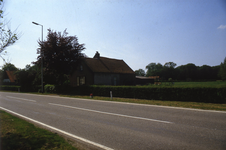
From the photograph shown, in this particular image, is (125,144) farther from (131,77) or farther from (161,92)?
(131,77)

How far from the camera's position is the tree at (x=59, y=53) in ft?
84.6

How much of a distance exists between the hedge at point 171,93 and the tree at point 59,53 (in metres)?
8.18

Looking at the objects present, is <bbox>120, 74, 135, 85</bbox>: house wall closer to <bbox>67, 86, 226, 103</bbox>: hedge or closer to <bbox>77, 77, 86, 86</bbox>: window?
<bbox>77, 77, 86, 86</bbox>: window

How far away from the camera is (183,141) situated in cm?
490

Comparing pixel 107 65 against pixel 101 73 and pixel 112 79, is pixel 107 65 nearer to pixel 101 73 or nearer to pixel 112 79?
pixel 112 79

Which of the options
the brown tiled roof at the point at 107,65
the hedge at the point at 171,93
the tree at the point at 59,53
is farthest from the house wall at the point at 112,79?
the hedge at the point at 171,93

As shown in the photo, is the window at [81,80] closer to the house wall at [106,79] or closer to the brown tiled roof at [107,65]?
the house wall at [106,79]

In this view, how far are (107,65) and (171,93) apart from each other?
2194 centimetres

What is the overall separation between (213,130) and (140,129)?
2623 millimetres

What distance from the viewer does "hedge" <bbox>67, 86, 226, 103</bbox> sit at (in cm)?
1310

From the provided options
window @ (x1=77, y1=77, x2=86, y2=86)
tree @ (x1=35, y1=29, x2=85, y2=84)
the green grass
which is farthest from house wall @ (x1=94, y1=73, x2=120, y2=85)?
the green grass

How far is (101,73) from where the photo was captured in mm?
31844

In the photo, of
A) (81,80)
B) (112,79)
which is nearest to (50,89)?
(81,80)

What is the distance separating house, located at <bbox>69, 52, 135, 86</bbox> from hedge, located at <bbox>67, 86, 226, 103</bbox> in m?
9.69
